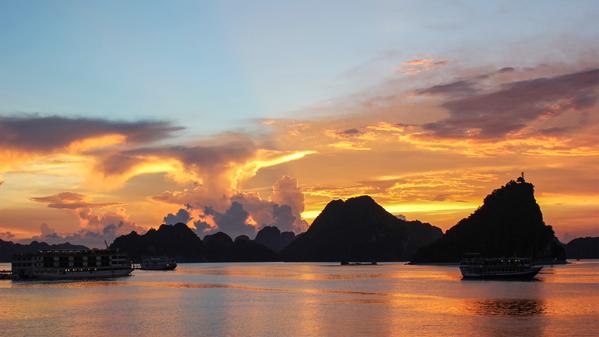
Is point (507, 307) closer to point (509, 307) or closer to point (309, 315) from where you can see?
point (509, 307)

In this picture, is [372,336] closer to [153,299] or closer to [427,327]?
[427,327]

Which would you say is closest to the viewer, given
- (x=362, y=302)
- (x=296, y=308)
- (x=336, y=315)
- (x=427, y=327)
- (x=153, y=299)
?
(x=427, y=327)

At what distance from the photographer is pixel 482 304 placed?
418 ft

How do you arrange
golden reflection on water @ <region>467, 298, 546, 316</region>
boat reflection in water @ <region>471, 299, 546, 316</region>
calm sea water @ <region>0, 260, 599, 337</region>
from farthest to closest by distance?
1. golden reflection on water @ <region>467, 298, 546, 316</region>
2. boat reflection in water @ <region>471, 299, 546, 316</region>
3. calm sea water @ <region>0, 260, 599, 337</region>

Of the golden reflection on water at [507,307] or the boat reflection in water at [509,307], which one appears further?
the golden reflection on water at [507,307]

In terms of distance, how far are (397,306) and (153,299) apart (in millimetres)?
58141

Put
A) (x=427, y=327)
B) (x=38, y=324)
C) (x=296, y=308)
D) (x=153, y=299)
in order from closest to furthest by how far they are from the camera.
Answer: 1. (x=427, y=327)
2. (x=38, y=324)
3. (x=296, y=308)
4. (x=153, y=299)

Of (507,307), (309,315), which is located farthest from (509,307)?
(309,315)

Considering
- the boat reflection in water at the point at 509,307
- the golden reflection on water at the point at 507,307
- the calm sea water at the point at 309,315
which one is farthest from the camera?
the golden reflection on water at the point at 507,307

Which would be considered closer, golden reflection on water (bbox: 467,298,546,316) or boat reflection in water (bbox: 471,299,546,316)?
boat reflection in water (bbox: 471,299,546,316)

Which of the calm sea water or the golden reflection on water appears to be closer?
the calm sea water

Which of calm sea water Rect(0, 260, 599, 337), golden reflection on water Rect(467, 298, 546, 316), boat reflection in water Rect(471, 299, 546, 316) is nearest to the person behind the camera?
calm sea water Rect(0, 260, 599, 337)

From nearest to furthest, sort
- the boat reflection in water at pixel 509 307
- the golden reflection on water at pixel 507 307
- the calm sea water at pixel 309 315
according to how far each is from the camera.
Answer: the calm sea water at pixel 309 315 → the boat reflection in water at pixel 509 307 → the golden reflection on water at pixel 507 307

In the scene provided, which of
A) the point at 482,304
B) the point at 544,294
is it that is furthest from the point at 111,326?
the point at 544,294
